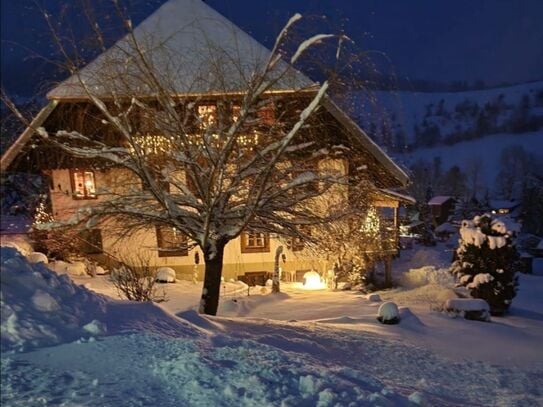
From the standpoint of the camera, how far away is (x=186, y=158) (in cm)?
696

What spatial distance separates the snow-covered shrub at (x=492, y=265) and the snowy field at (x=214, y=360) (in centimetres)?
372

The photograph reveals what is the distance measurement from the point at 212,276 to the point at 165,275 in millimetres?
7450

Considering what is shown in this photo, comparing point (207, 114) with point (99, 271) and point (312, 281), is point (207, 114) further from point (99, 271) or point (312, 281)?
point (99, 271)

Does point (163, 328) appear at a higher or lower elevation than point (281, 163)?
lower

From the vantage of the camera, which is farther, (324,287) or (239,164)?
(324,287)

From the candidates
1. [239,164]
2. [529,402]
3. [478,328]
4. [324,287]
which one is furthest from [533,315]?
[239,164]

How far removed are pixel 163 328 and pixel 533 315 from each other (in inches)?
479

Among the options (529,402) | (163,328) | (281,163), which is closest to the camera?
(163,328)

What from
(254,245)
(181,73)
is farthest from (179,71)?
(254,245)

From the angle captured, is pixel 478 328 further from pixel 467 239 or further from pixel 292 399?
pixel 292 399

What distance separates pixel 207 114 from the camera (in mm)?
8320

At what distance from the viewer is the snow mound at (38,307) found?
3.90 m

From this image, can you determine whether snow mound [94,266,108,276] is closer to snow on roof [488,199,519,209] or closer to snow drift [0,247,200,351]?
snow drift [0,247,200,351]

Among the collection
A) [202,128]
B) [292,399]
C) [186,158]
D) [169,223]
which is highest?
[202,128]
